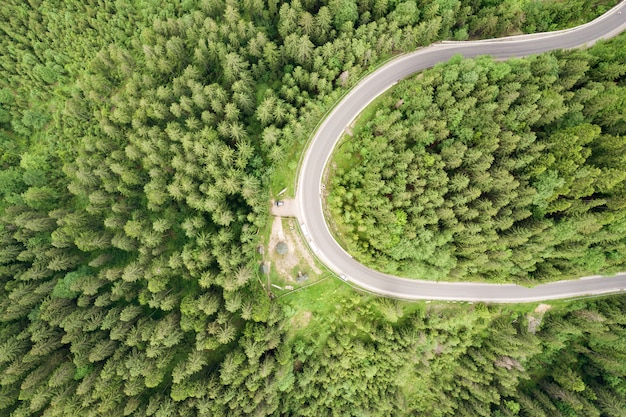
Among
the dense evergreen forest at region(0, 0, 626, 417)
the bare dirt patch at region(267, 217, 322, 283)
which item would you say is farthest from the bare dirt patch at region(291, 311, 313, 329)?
the bare dirt patch at region(267, 217, 322, 283)

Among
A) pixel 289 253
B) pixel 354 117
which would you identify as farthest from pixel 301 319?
pixel 354 117

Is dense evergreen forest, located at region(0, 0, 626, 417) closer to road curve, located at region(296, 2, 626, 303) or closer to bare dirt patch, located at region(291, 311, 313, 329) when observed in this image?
bare dirt patch, located at region(291, 311, 313, 329)

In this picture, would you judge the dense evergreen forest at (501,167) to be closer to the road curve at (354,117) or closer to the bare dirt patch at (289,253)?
the road curve at (354,117)

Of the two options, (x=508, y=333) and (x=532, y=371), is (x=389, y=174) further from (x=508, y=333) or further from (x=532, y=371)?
(x=532, y=371)

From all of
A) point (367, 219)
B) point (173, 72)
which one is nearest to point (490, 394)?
point (367, 219)

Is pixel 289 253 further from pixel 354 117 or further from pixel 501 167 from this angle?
pixel 501 167
